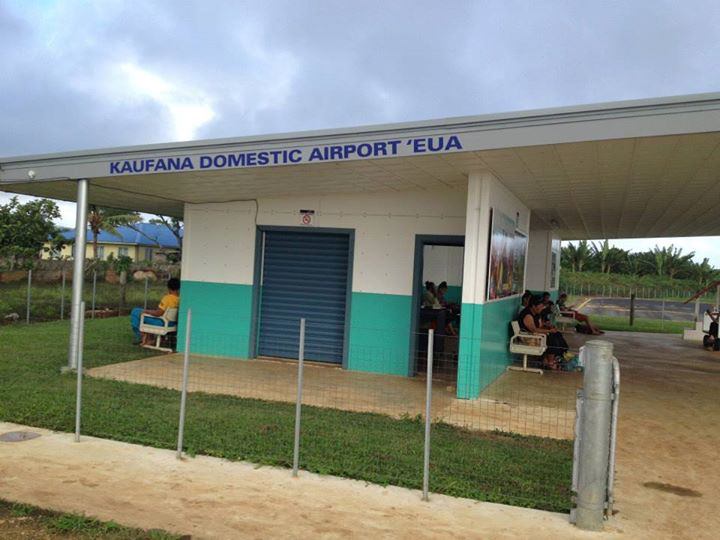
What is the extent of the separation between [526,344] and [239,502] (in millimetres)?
7350

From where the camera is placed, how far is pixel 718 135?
6008mm

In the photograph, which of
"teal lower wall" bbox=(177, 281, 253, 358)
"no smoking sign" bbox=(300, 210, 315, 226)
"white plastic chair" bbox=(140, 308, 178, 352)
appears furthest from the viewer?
"white plastic chair" bbox=(140, 308, 178, 352)

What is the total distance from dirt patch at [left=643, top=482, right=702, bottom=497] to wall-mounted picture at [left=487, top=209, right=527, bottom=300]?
3.68 m

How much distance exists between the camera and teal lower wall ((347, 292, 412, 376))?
1026 centimetres

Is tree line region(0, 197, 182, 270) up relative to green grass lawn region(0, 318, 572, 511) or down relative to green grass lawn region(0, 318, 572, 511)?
up

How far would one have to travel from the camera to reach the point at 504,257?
9.75 meters

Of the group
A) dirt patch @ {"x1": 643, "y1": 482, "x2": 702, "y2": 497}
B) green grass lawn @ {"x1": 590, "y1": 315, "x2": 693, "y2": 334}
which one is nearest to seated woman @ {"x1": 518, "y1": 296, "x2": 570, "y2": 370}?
dirt patch @ {"x1": 643, "y1": 482, "x2": 702, "y2": 497}

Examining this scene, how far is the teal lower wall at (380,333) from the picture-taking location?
33.7ft

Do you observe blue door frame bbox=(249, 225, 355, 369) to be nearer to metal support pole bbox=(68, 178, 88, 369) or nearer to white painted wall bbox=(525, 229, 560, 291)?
metal support pole bbox=(68, 178, 88, 369)

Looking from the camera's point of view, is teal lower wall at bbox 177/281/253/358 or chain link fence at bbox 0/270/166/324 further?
chain link fence at bbox 0/270/166/324

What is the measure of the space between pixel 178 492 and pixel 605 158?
563 centimetres

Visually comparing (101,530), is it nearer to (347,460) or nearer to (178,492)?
(178,492)

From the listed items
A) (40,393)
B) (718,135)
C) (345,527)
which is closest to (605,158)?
(718,135)

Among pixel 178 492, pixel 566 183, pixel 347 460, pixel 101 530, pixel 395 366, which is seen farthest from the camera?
pixel 395 366
